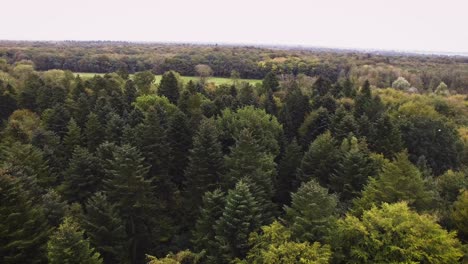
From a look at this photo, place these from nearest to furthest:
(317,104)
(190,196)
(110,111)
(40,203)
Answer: (40,203)
(190,196)
(110,111)
(317,104)

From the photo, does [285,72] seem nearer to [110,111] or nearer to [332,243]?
[110,111]

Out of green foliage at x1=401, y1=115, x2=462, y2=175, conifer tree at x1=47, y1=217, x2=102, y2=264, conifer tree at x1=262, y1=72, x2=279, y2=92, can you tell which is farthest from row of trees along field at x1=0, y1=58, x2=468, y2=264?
conifer tree at x1=262, y1=72, x2=279, y2=92

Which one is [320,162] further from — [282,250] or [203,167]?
[282,250]

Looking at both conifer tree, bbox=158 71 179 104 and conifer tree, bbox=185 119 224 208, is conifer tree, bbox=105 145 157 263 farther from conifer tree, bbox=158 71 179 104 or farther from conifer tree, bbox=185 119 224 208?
conifer tree, bbox=158 71 179 104

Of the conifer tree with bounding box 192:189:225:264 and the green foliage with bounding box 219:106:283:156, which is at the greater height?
the green foliage with bounding box 219:106:283:156

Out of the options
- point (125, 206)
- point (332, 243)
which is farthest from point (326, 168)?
Result: point (125, 206)
